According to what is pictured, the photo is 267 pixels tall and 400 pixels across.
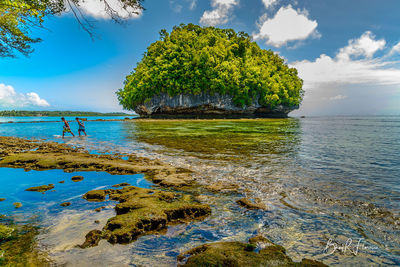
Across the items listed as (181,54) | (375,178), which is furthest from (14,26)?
(181,54)

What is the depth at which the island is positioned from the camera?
185ft

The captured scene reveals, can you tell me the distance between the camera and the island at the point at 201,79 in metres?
56.4

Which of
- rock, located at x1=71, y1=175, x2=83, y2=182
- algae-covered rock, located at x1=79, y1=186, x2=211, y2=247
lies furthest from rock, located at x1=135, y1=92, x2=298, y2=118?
algae-covered rock, located at x1=79, y1=186, x2=211, y2=247

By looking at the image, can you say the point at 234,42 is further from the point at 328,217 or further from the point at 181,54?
the point at 328,217

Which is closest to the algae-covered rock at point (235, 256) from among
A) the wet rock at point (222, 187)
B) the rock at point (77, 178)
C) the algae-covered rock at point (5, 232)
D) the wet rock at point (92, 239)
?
the wet rock at point (92, 239)

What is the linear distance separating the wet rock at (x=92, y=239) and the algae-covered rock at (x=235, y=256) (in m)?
1.42

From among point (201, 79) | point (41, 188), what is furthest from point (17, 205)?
point (201, 79)

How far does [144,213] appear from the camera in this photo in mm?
3607

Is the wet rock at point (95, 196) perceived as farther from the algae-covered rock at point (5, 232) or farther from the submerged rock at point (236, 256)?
the submerged rock at point (236, 256)

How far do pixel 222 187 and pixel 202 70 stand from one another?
55.8m

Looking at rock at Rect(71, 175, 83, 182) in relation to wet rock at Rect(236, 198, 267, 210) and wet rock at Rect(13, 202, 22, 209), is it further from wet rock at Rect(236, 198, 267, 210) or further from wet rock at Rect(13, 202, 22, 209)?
wet rock at Rect(236, 198, 267, 210)

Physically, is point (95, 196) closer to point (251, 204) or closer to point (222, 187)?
point (222, 187)

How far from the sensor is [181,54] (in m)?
57.3

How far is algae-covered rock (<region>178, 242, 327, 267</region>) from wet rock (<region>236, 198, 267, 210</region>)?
1.49 m
